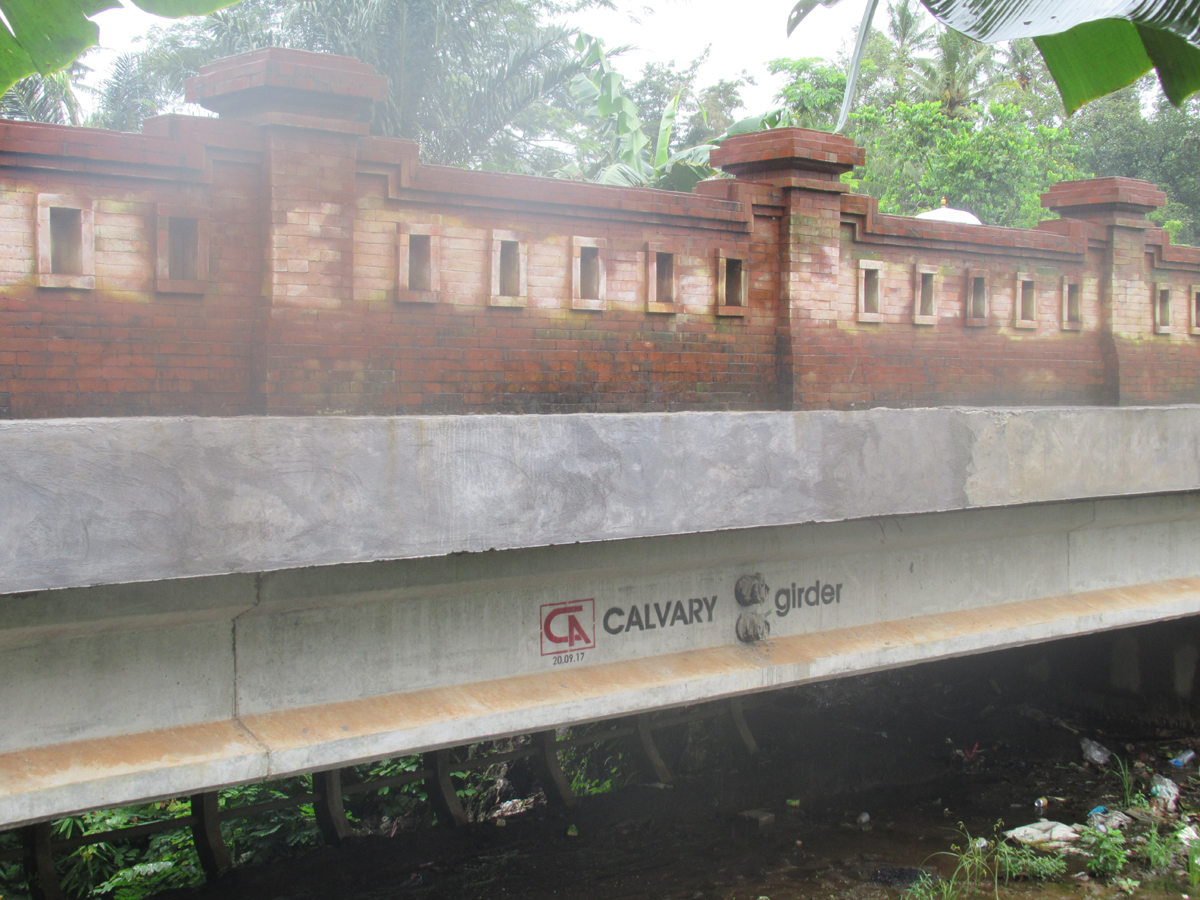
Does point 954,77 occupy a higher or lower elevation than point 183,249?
higher

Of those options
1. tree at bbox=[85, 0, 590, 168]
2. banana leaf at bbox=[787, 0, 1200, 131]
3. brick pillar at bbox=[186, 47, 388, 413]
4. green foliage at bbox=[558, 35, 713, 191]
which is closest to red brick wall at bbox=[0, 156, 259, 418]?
brick pillar at bbox=[186, 47, 388, 413]

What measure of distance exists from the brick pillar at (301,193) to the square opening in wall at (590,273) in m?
1.45

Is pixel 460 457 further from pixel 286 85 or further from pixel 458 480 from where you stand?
pixel 286 85

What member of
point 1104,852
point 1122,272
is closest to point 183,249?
point 1104,852

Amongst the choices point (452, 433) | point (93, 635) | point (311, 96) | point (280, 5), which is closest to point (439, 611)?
point (452, 433)

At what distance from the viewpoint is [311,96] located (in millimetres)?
4930

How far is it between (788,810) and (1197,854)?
9.07ft

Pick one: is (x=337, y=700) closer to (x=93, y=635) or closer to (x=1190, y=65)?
(x=93, y=635)

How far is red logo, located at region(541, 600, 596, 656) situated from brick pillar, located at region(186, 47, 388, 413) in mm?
1486

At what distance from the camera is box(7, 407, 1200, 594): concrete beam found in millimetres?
3156

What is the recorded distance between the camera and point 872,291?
24.1 ft

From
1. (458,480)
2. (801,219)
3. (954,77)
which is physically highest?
(954,77)

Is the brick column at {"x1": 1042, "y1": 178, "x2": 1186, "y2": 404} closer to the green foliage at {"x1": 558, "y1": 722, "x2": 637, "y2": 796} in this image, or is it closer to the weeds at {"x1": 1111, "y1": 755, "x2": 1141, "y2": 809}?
the weeds at {"x1": 1111, "y1": 755, "x2": 1141, "y2": 809}

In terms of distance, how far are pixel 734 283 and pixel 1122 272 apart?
3.93 meters
